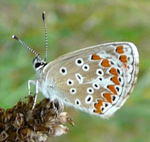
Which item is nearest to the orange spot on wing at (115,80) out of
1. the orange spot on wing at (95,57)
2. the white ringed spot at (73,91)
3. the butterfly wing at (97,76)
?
the butterfly wing at (97,76)

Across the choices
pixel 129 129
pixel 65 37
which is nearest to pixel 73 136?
pixel 129 129

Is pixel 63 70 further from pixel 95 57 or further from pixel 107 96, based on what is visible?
pixel 107 96

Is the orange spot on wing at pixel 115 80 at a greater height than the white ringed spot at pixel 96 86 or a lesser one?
greater

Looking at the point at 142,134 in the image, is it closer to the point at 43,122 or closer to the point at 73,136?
the point at 73,136

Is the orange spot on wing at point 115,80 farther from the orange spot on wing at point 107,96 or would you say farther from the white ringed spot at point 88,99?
the white ringed spot at point 88,99

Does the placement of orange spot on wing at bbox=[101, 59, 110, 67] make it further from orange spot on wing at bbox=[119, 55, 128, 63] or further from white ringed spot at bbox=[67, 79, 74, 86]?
white ringed spot at bbox=[67, 79, 74, 86]

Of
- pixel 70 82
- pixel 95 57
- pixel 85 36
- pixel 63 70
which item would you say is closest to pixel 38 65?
pixel 63 70
